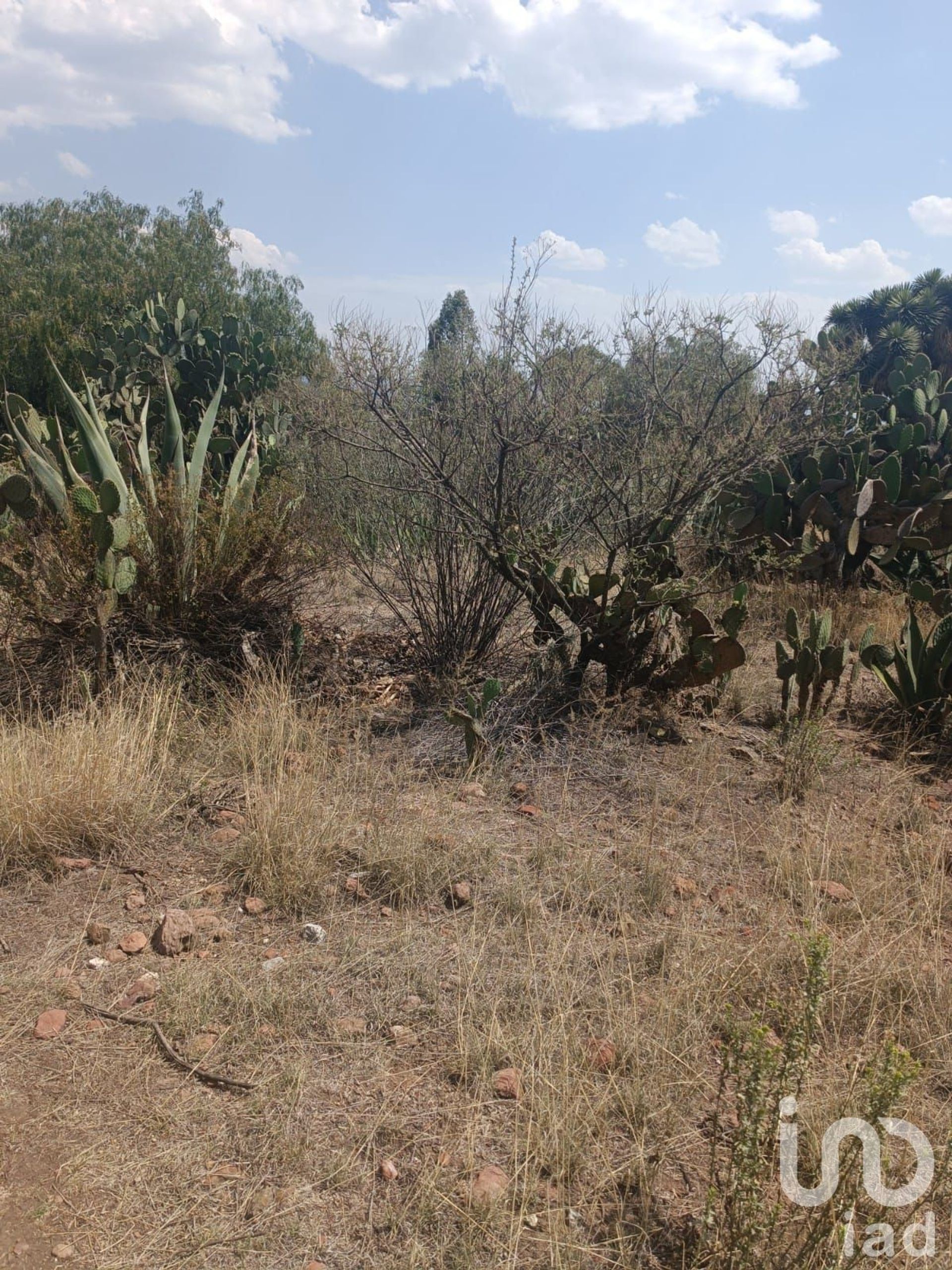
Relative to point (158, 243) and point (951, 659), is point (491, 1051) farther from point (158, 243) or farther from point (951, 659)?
point (158, 243)

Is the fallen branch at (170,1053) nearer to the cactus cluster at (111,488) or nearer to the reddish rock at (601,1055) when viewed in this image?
the reddish rock at (601,1055)

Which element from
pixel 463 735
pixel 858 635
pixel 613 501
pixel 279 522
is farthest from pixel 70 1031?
pixel 858 635

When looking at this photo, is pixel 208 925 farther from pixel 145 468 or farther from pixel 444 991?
pixel 145 468

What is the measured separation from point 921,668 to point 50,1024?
168 inches

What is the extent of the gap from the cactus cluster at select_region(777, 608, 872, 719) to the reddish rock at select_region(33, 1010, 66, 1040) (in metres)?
3.44

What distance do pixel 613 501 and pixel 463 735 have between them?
5.53 feet

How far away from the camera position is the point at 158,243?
2372 cm

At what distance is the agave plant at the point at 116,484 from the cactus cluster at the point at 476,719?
1682mm

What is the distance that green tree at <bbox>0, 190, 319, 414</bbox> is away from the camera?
2000 centimetres

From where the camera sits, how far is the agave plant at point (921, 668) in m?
4.93

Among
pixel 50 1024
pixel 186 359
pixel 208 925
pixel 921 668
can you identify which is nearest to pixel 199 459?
pixel 208 925

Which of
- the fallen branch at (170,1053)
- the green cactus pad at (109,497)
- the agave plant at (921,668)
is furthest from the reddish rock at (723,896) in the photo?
the green cactus pad at (109,497)

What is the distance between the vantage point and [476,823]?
3879 mm

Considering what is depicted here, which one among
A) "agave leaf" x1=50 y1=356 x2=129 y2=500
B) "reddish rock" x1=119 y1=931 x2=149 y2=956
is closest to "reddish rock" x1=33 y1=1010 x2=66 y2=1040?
"reddish rock" x1=119 y1=931 x2=149 y2=956
